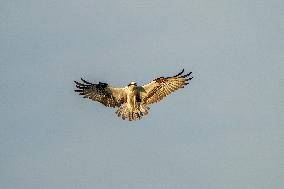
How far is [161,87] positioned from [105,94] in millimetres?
2375

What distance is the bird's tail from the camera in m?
28.9

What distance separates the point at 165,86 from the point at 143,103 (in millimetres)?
1270

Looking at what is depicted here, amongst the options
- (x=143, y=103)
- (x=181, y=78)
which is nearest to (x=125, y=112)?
(x=143, y=103)

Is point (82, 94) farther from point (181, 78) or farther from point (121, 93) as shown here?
point (181, 78)

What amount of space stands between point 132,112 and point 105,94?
1.81 meters

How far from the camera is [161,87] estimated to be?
3002cm

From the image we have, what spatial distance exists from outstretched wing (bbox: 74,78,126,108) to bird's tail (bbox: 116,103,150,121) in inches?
23.6

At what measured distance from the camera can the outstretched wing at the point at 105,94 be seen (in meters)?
30.0

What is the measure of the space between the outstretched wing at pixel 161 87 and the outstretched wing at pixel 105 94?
3.36 ft

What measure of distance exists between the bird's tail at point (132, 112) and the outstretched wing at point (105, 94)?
0.60 meters

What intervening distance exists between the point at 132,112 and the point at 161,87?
1808 mm

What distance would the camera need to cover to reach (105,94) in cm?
3031

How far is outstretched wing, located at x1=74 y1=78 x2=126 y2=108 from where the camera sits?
30.0 metres

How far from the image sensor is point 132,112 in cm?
2911
